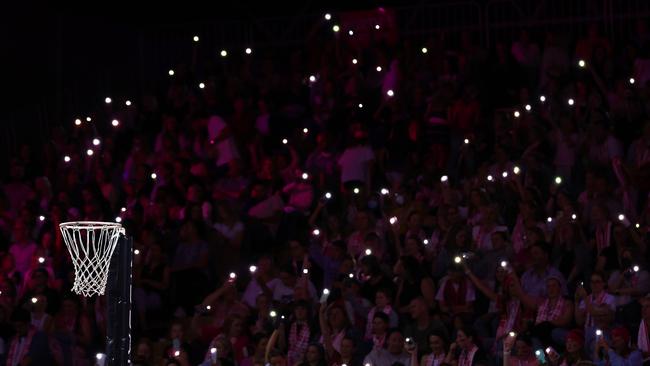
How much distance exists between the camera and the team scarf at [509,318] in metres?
14.0

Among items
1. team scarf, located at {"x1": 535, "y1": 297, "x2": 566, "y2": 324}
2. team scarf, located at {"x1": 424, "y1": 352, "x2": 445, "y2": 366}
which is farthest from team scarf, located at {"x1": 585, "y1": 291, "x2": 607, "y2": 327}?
team scarf, located at {"x1": 424, "y1": 352, "x2": 445, "y2": 366}

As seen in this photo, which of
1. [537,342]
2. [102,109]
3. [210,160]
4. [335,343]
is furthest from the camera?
[102,109]

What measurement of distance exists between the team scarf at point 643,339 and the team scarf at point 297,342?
3.24 metres

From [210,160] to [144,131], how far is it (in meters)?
1.97

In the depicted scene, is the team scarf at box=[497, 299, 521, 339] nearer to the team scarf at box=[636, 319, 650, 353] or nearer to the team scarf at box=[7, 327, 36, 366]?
the team scarf at box=[636, 319, 650, 353]

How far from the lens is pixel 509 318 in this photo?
14.1 m

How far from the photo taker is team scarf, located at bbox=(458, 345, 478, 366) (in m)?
13.3

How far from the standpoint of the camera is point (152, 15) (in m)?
24.7

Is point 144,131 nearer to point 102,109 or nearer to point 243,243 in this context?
point 102,109

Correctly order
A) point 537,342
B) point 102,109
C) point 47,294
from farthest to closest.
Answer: point 102,109 < point 47,294 < point 537,342

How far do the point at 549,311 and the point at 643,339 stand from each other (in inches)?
41.6

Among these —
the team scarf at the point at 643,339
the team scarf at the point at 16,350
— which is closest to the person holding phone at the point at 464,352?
the team scarf at the point at 643,339

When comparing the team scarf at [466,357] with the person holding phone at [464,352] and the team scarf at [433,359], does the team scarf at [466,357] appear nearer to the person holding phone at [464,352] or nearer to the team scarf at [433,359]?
the person holding phone at [464,352]

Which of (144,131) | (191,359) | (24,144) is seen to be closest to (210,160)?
(144,131)
